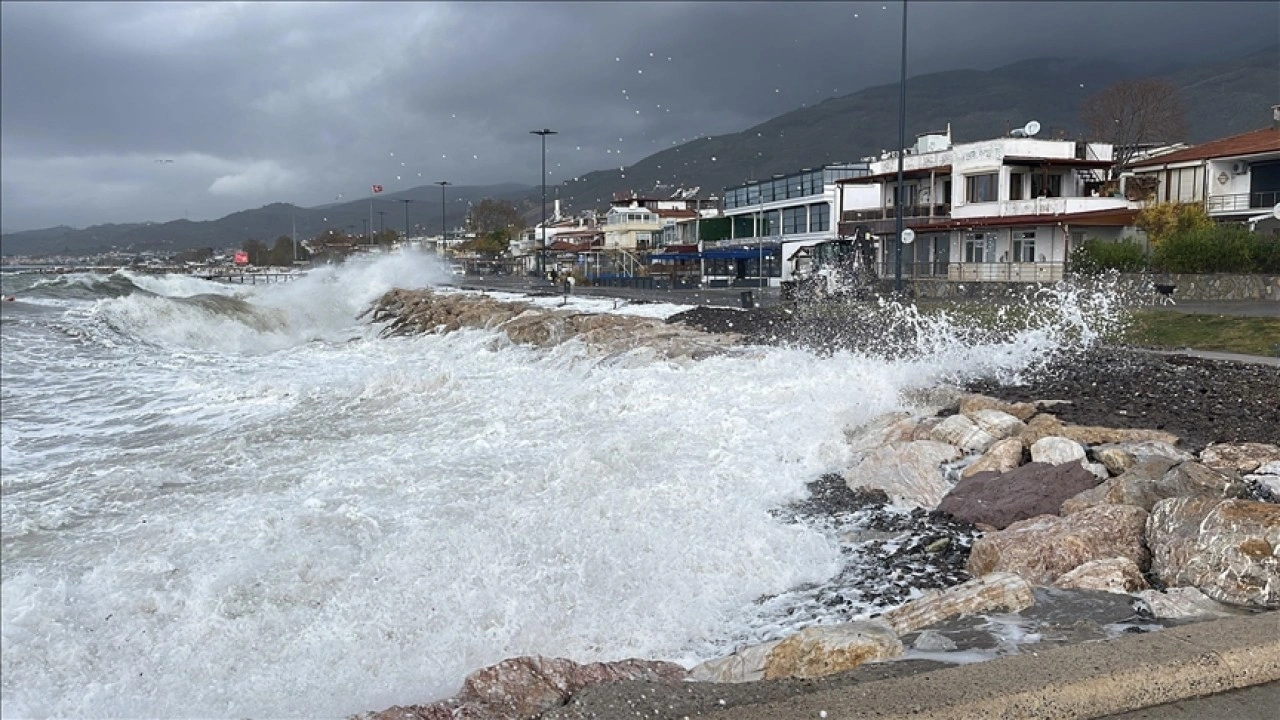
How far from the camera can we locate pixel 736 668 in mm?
4902

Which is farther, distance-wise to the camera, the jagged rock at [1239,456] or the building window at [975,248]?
the building window at [975,248]

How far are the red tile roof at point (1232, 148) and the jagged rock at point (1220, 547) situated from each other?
3632cm

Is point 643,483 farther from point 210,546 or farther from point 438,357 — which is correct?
point 438,357

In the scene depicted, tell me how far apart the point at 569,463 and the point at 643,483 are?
43.9 inches

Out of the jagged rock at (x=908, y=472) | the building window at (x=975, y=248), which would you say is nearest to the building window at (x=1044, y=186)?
the building window at (x=975, y=248)

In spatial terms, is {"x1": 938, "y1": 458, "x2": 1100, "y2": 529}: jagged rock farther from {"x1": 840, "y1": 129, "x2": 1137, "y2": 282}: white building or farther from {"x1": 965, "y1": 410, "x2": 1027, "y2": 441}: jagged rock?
{"x1": 840, "y1": 129, "x2": 1137, "y2": 282}: white building

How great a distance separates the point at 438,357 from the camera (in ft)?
74.1

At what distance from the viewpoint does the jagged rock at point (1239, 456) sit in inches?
292

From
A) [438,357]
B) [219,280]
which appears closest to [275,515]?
[438,357]

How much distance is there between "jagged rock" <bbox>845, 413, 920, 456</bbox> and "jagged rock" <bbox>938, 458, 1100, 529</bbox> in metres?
1.74

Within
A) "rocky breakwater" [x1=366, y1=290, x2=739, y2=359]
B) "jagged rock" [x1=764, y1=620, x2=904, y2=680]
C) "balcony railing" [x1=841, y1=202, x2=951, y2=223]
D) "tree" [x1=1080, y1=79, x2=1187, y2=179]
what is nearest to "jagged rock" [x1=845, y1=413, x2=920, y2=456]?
"rocky breakwater" [x1=366, y1=290, x2=739, y2=359]

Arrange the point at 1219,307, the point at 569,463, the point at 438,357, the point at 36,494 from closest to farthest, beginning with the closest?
the point at 36,494, the point at 569,463, the point at 1219,307, the point at 438,357

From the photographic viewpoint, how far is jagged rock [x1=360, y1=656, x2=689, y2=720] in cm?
426

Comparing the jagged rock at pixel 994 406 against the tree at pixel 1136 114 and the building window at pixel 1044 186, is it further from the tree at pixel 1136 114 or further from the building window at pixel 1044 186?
the tree at pixel 1136 114
